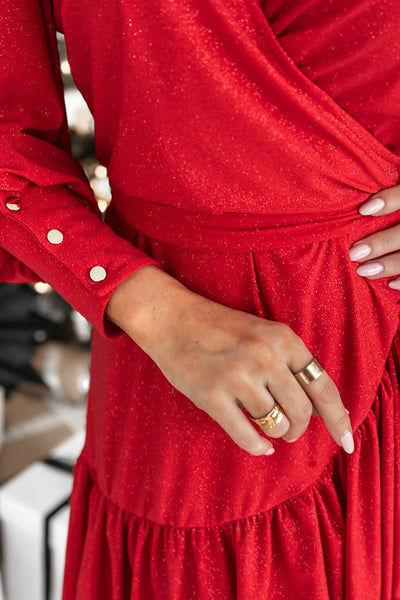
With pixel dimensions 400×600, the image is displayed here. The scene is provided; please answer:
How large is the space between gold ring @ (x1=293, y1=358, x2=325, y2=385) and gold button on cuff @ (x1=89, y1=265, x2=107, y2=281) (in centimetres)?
18

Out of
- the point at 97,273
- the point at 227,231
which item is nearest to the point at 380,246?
the point at 227,231

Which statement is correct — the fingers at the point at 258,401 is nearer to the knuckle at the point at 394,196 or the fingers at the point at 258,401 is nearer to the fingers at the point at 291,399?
the fingers at the point at 291,399

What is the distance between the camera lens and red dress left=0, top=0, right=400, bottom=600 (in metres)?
0.43

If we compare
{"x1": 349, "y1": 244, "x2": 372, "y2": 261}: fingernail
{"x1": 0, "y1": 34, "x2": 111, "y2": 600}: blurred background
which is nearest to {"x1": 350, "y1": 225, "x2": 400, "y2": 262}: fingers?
{"x1": 349, "y1": 244, "x2": 372, "y2": 261}: fingernail

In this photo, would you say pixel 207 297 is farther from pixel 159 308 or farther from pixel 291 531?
pixel 291 531

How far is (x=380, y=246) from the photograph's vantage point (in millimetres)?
507

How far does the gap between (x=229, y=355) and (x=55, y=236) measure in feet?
0.66

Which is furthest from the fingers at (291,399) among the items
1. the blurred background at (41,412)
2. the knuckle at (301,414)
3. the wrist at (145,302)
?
the blurred background at (41,412)

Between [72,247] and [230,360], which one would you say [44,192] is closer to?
[72,247]

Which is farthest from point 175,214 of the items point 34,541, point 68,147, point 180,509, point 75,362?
point 75,362

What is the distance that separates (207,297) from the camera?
1.69 ft

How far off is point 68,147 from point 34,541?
80 centimetres

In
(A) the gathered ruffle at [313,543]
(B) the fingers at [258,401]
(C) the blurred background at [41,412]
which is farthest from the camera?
(C) the blurred background at [41,412]

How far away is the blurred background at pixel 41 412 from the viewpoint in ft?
3.58
